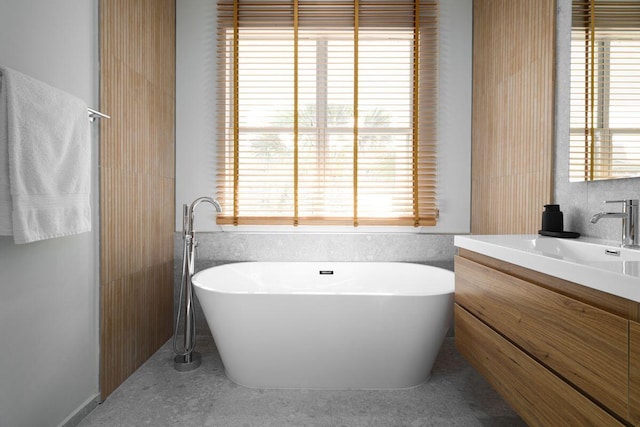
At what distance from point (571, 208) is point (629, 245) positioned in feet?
1.42

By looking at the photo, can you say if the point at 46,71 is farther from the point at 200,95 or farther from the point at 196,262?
the point at 196,262

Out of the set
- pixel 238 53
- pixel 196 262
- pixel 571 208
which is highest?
pixel 238 53

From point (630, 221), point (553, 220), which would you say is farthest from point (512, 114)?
point (630, 221)

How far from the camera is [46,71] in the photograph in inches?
61.4

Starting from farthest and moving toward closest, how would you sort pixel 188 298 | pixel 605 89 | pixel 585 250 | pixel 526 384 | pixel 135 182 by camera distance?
pixel 188 298 → pixel 135 182 → pixel 605 89 → pixel 585 250 → pixel 526 384

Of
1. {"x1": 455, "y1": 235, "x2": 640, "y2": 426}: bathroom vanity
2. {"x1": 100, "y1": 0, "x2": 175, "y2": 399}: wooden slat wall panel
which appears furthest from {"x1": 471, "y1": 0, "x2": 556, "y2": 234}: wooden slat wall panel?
{"x1": 100, "y1": 0, "x2": 175, "y2": 399}: wooden slat wall panel

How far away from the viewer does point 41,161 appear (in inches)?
54.7

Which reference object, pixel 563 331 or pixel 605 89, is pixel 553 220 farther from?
pixel 563 331

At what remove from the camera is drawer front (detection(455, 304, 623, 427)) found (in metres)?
0.96

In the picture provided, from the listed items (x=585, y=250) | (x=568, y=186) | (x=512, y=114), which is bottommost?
(x=585, y=250)

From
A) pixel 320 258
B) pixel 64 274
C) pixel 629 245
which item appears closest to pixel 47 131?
pixel 64 274

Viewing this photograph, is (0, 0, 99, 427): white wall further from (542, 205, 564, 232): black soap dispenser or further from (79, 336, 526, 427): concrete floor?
(542, 205, 564, 232): black soap dispenser

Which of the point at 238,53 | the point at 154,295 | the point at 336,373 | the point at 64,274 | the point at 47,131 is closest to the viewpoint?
the point at 47,131

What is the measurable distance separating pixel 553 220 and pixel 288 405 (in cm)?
161
